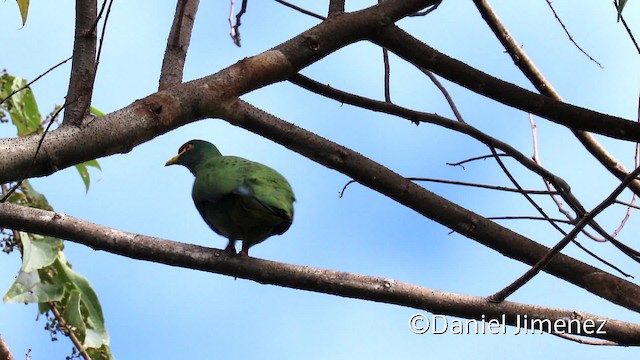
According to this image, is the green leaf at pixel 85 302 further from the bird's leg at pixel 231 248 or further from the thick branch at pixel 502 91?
the thick branch at pixel 502 91

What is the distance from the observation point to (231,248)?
2926 millimetres

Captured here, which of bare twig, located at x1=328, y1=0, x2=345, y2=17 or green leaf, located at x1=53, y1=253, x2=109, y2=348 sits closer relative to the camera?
bare twig, located at x1=328, y1=0, x2=345, y2=17

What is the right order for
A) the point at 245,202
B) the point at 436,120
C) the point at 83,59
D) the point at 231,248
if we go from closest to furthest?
the point at 83,59 < the point at 231,248 < the point at 245,202 < the point at 436,120

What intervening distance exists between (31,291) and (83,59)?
137 centimetres

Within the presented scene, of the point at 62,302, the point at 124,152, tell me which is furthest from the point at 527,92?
the point at 62,302

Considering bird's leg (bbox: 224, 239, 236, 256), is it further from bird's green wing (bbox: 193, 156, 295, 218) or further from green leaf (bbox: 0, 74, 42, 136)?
green leaf (bbox: 0, 74, 42, 136)

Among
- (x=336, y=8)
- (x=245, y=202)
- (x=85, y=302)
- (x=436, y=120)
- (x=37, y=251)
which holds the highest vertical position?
(x=336, y=8)

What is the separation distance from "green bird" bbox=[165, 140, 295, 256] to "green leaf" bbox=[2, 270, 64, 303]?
32.5 inches

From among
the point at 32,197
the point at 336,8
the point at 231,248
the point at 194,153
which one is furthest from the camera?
the point at 194,153

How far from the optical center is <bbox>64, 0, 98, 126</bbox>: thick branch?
97.5 inches

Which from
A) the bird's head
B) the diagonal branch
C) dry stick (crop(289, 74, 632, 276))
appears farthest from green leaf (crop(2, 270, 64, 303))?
dry stick (crop(289, 74, 632, 276))

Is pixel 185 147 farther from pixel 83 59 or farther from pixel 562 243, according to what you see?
pixel 562 243

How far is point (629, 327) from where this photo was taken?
268cm

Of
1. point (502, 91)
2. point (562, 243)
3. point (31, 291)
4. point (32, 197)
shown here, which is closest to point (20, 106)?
point (32, 197)
